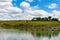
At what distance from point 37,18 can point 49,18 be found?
46.4ft

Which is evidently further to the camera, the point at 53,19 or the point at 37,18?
the point at 37,18

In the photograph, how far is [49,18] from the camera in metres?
138

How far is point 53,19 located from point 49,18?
2903 mm

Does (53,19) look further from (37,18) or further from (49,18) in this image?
(37,18)

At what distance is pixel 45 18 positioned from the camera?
5723 inches

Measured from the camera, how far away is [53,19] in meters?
138

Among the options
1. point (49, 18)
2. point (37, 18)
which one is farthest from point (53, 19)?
point (37, 18)

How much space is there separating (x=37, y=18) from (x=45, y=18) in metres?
7.32

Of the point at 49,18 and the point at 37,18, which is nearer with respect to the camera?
the point at 49,18

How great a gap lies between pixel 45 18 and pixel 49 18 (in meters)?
7.48
